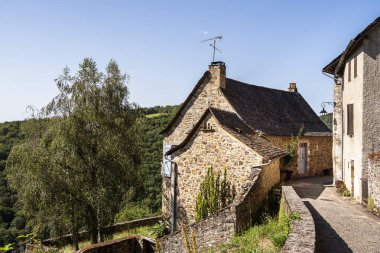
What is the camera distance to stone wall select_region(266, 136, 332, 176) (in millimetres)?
24172

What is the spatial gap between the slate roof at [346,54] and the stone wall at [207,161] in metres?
6.19

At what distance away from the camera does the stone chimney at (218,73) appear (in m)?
20.5

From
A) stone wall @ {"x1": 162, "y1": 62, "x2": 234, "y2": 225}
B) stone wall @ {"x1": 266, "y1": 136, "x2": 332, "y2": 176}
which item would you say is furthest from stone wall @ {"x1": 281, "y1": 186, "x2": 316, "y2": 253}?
stone wall @ {"x1": 266, "y1": 136, "x2": 332, "y2": 176}

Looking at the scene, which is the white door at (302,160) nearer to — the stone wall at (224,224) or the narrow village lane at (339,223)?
the narrow village lane at (339,223)

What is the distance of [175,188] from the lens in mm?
16797

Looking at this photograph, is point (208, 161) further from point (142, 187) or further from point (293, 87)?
point (293, 87)

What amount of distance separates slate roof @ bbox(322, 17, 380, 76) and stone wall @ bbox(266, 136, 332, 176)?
196 inches

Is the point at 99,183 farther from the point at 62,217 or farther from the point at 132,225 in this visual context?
the point at 132,225

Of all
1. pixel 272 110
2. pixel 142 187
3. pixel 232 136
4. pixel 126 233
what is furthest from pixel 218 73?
pixel 126 233

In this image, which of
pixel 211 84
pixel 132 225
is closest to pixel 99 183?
pixel 132 225

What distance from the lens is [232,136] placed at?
15.2m

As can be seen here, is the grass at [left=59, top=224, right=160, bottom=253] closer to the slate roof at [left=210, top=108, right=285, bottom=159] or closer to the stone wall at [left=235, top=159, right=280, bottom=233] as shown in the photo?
the stone wall at [left=235, top=159, right=280, bottom=233]

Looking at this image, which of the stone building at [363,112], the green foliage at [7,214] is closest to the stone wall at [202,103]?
the stone building at [363,112]

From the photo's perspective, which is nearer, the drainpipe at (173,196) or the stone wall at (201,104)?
the drainpipe at (173,196)
